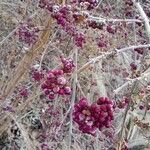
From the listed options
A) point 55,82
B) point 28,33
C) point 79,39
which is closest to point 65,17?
point 79,39

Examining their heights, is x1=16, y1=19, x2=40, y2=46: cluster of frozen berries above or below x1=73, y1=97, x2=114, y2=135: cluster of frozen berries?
below

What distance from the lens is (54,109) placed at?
2771 millimetres

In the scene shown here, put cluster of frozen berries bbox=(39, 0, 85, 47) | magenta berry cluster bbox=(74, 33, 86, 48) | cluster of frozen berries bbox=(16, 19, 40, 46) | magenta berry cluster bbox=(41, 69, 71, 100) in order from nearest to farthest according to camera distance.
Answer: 1. magenta berry cluster bbox=(41, 69, 71, 100)
2. cluster of frozen berries bbox=(39, 0, 85, 47)
3. magenta berry cluster bbox=(74, 33, 86, 48)
4. cluster of frozen berries bbox=(16, 19, 40, 46)

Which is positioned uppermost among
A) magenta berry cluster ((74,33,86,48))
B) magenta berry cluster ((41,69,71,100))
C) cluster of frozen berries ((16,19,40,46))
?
magenta berry cluster ((41,69,71,100))

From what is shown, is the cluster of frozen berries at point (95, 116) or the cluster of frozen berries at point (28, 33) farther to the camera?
the cluster of frozen berries at point (28, 33)

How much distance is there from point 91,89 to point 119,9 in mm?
2024

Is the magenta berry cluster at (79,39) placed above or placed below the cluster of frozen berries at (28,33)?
above

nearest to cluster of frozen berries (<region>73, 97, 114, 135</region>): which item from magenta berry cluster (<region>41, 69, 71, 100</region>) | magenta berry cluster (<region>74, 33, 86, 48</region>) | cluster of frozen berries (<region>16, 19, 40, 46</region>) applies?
magenta berry cluster (<region>41, 69, 71, 100</region>)

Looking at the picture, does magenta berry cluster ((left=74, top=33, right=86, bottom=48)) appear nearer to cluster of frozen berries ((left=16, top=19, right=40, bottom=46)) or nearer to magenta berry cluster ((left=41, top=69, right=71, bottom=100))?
cluster of frozen berries ((left=16, top=19, right=40, bottom=46))

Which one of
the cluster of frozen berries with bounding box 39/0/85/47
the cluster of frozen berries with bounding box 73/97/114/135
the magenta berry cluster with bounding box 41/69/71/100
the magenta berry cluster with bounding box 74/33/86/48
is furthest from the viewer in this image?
the magenta berry cluster with bounding box 74/33/86/48

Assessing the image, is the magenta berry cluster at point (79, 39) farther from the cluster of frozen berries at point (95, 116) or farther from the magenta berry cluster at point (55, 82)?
the cluster of frozen berries at point (95, 116)

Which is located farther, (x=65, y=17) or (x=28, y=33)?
(x=28, y=33)

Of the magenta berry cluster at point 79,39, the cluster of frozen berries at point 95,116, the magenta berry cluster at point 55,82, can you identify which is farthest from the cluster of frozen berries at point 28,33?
the cluster of frozen berries at point 95,116

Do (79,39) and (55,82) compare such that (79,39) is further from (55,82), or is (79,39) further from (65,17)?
(55,82)
